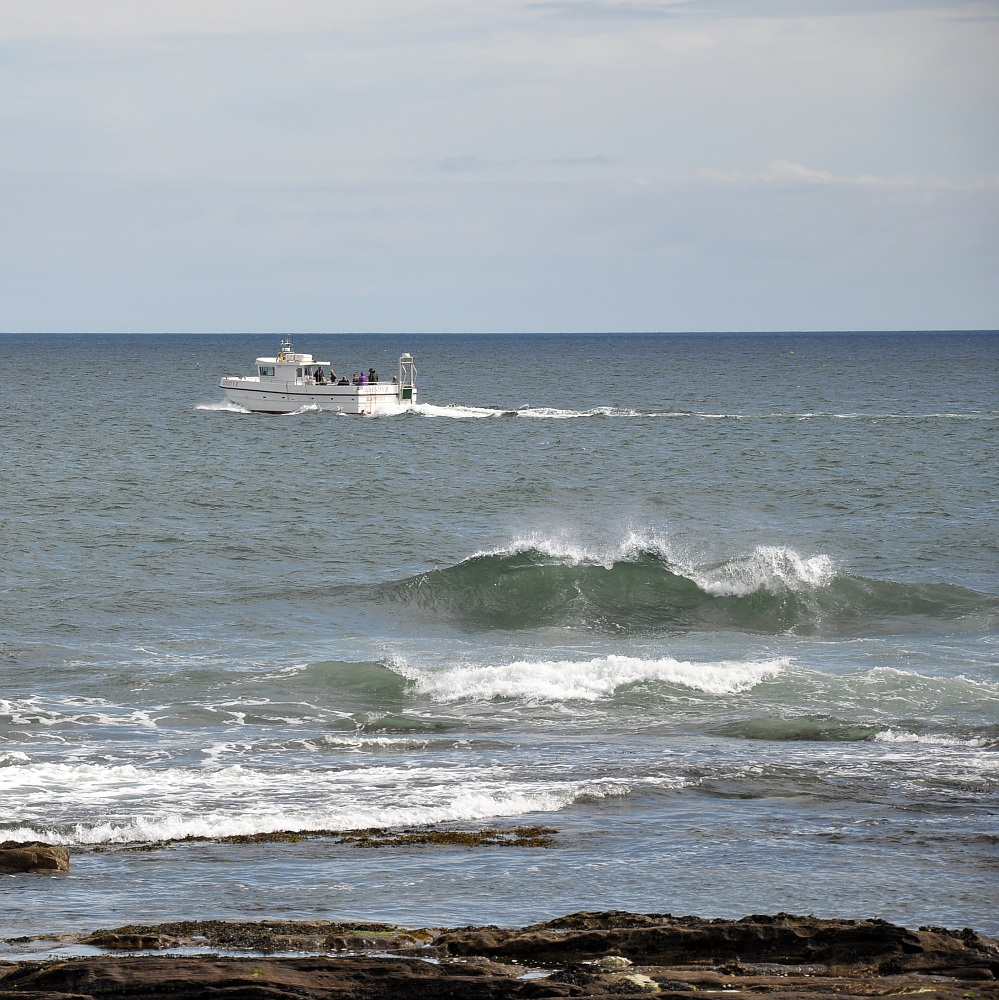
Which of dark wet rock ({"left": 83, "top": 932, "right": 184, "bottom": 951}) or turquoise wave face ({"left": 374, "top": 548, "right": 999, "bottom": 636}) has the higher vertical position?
turquoise wave face ({"left": 374, "top": 548, "right": 999, "bottom": 636})

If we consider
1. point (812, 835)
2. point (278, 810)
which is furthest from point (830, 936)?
point (278, 810)

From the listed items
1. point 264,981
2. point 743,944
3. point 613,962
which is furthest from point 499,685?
point 264,981

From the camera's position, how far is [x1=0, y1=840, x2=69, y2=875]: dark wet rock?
11266 millimetres

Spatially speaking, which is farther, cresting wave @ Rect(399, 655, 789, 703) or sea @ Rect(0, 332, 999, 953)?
cresting wave @ Rect(399, 655, 789, 703)

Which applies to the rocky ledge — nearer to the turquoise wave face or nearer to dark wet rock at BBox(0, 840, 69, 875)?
dark wet rock at BBox(0, 840, 69, 875)

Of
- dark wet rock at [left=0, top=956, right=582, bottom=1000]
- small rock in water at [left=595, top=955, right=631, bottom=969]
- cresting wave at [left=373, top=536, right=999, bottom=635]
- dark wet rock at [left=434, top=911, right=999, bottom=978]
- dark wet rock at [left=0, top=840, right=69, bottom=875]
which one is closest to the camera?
dark wet rock at [left=0, top=956, right=582, bottom=1000]

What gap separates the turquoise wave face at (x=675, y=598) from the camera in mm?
26188

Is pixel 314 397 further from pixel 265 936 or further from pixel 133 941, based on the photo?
pixel 133 941

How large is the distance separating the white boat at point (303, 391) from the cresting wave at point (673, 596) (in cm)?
4758

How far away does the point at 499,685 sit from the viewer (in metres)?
20.0

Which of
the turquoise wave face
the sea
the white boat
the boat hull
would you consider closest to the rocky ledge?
the sea

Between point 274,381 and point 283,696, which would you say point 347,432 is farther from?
point 283,696

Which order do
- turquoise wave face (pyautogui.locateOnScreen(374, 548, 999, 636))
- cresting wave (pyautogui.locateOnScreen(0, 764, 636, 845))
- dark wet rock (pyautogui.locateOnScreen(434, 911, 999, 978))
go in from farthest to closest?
1. turquoise wave face (pyautogui.locateOnScreen(374, 548, 999, 636))
2. cresting wave (pyautogui.locateOnScreen(0, 764, 636, 845))
3. dark wet rock (pyautogui.locateOnScreen(434, 911, 999, 978))

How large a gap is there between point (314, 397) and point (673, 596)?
50826 mm
